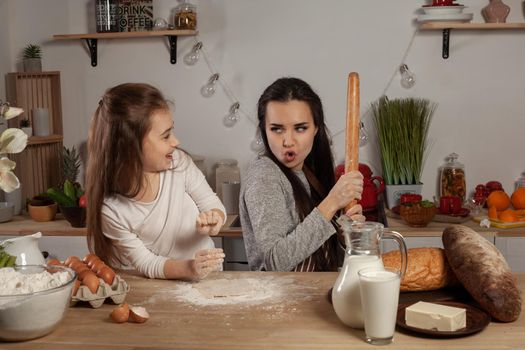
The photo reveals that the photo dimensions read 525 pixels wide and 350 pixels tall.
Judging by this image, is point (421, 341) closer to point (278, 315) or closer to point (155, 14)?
point (278, 315)

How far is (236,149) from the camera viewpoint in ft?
12.3

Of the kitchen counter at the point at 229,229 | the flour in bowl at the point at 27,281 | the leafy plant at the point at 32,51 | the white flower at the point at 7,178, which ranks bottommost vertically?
the kitchen counter at the point at 229,229

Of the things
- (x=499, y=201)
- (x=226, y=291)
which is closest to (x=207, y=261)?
(x=226, y=291)

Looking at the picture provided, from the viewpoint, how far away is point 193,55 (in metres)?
3.68

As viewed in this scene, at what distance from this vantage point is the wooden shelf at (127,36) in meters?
3.54

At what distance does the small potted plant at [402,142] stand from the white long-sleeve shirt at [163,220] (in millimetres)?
1363

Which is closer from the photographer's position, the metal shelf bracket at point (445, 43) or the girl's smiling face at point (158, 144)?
the girl's smiling face at point (158, 144)

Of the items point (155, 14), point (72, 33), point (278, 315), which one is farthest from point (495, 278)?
point (72, 33)

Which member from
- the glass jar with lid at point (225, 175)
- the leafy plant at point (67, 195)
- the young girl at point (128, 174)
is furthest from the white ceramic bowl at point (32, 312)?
the glass jar with lid at point (225, 175)

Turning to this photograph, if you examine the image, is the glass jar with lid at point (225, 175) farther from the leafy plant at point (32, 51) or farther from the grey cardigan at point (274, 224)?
the grey cardigan at point (274, 224)

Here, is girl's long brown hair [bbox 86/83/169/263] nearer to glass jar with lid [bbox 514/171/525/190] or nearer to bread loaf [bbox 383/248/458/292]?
bread loaf [bbox 383/248/458/292]

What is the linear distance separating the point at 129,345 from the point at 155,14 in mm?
2505

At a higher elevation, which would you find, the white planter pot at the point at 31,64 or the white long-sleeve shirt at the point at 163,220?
the white planter pot at the point at 31,64

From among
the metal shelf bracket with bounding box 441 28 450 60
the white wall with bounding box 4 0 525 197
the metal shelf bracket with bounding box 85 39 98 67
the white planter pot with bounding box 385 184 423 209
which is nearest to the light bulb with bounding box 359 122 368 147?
the white wall with bounding box 4 0 525 197
